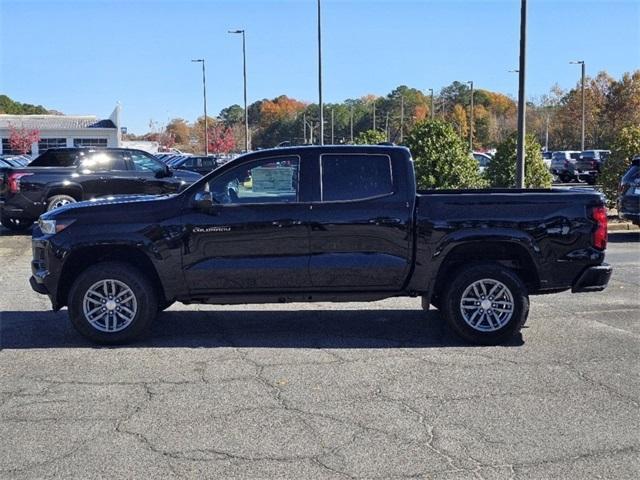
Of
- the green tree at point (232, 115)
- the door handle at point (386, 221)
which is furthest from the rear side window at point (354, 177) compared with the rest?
the green tree at point (232, 115)

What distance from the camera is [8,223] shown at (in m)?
17.2

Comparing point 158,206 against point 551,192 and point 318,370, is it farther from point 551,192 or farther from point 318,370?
point 551,192

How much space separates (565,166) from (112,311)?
36.8 metres

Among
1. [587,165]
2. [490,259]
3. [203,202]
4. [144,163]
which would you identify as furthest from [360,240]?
[587,165]

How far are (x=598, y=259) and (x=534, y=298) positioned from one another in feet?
7.68

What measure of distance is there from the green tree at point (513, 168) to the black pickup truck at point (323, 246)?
442 inches

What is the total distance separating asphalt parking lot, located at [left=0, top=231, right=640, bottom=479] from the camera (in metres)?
4.60

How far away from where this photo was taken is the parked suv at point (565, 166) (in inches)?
1576

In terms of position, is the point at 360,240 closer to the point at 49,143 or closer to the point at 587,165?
the point at 587,165

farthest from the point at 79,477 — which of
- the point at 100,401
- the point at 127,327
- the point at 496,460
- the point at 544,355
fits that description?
the point at 544,355

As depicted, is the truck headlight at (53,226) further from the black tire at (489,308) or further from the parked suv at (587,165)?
the parked suv at (587,165)

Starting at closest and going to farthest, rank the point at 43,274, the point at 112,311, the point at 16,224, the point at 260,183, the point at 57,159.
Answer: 1. the point at 112,311
2. the point at 43,274
3. the point at 260,183
4. the point at 16,224
5. the point at 57,159

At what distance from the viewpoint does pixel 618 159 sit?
18688mm

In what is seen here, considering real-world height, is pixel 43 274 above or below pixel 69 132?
below
